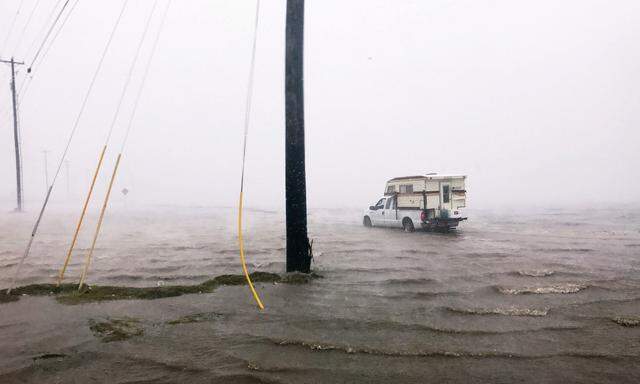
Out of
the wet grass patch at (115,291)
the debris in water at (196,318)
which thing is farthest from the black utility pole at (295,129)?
the debris in water at (196,318)

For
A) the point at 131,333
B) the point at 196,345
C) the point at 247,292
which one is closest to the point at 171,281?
the point at 247,292

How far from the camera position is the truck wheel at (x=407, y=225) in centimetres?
2002

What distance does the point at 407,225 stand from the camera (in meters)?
20.3

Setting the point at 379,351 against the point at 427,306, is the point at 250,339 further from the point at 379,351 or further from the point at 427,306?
the point at 427,306

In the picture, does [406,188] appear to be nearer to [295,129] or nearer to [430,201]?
[430,201]

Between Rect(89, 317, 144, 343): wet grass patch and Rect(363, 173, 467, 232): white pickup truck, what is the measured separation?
1568cm

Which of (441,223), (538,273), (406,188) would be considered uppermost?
(406,188)

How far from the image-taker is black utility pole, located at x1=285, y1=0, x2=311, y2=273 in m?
7.69

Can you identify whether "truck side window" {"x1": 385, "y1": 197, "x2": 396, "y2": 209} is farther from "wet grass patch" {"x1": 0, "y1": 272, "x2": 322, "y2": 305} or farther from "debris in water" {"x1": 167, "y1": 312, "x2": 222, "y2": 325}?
"debris in water" {"x1": 167, "y1": 312, "x2": 222, "y2": 325}

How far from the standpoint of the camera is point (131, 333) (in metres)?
4.91

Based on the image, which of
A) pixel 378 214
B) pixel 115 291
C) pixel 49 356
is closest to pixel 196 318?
pixel 49 356

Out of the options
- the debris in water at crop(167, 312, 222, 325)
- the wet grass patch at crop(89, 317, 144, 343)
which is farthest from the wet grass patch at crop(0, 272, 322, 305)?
the debris in water at crop(167, 312, 222, 325)

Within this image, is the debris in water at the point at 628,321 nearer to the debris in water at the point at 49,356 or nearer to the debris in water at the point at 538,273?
the debris in water at the point at 538,273

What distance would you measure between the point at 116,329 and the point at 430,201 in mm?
16201
